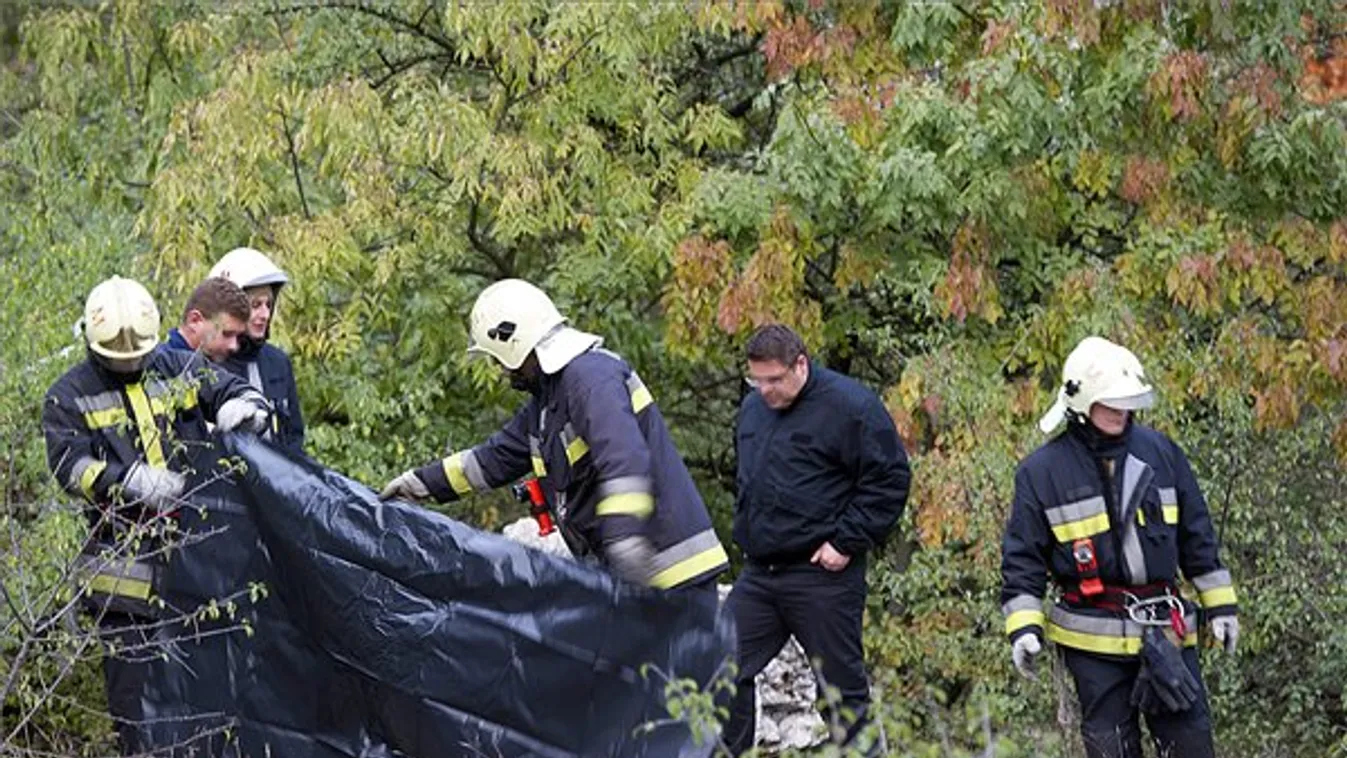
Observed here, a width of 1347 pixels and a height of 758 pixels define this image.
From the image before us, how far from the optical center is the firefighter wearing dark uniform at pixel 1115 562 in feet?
22.7

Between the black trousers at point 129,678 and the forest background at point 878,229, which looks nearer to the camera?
the black trousers at point 129,678

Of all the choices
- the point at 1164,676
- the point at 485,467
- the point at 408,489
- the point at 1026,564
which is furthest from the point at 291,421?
the point at 1164,676

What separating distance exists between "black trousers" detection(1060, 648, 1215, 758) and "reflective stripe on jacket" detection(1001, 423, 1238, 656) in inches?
3.1

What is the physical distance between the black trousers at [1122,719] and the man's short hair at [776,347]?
1.35 m

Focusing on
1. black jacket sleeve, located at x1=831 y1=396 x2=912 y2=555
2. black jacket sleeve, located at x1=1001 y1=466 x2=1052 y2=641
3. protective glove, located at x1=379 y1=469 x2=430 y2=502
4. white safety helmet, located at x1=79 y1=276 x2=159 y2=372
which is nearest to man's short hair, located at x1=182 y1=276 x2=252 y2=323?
white safety helmet, located at x1=79 y1=276 x2=159 y2=372

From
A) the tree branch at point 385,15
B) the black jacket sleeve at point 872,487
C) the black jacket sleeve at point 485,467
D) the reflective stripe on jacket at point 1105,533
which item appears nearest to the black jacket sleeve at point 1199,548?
the reflective stripe on jacket at point 1105,533

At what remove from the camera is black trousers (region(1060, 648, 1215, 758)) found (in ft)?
23.0

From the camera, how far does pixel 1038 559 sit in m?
7.05

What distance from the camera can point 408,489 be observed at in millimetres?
6887

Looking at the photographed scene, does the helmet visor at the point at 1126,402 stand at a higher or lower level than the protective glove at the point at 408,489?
lower

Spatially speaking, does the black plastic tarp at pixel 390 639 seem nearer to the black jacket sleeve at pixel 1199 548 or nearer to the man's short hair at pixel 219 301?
the man's short hair at pixel 219 301

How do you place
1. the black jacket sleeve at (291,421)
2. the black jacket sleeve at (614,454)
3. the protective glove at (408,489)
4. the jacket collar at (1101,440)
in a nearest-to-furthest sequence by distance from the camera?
the black jacket sleeve at (614,454) → the protective glove at (408,489) → the jacket collar at (1101,440) → the black jacket sleeve at (291,421)

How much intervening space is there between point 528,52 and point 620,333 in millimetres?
1587

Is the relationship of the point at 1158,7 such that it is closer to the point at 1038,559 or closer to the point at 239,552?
the point at 1038,559
